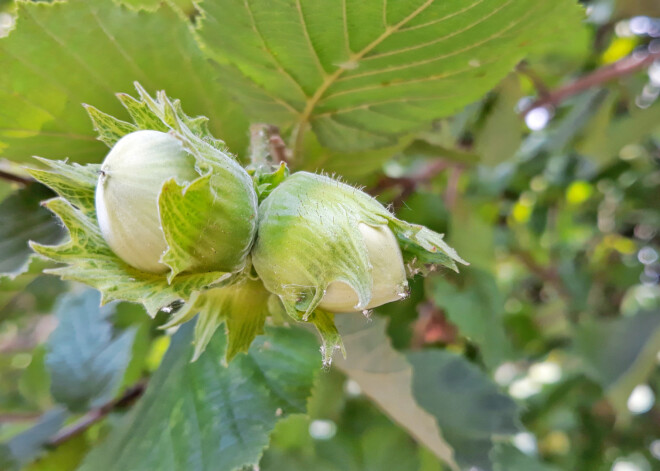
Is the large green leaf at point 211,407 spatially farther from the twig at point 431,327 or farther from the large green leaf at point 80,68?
the twig at point 431,327

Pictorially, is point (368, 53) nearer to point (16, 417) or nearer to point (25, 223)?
point (25, 223)

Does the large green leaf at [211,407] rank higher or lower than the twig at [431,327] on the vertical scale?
higher

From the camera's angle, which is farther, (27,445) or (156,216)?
(27,445)

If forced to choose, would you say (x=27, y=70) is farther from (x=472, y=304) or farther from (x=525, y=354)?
(x=525, y=354)

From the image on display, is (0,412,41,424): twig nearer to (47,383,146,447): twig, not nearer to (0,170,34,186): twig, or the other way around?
(47,383,146,447): twig

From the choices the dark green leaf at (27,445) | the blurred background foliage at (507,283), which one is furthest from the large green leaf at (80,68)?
the dark green leaf at (27,445)

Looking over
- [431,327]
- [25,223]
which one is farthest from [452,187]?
[25,223]

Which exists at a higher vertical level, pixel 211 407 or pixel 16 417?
pixel 211 407
